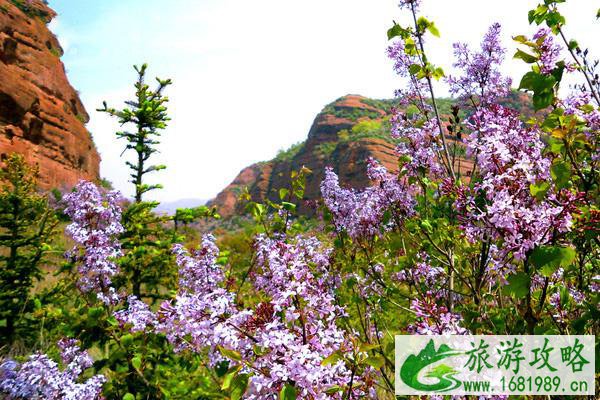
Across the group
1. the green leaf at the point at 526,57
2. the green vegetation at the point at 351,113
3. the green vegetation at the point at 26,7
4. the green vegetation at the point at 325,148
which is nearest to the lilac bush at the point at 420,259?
the green leaf at the point at 526,57

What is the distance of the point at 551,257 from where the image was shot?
176 centimetres

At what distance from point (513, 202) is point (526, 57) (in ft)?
2.66

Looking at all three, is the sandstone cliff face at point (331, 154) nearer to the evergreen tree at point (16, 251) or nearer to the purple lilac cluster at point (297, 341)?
the evergreen tree at point (16, 251)

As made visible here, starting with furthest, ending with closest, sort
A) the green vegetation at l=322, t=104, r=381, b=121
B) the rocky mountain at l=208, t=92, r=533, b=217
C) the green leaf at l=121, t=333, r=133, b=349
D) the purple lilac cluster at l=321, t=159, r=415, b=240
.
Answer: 1. the green vegetation at l=322, t=104, r=381, b=121
2. the rocky mountain at l=208, t=92, r=533, b=217
3. the purple lilac cluster at l=321, t=159, r=415, b=240
4. the green leaf at l=121, t=333, r=133, b=349

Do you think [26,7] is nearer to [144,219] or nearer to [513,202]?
[144,219]

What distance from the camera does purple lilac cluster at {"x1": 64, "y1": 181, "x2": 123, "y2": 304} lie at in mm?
4059

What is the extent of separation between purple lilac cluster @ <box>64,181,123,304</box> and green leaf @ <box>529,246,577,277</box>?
3870 mm

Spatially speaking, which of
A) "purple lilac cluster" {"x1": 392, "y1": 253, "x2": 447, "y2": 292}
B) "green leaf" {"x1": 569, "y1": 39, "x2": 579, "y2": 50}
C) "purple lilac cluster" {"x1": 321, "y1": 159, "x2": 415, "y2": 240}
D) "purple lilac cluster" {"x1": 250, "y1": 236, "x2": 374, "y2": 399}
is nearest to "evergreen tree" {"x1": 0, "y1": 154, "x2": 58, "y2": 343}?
"purple lilac cluster" {"x1": 321, "y1": 159, "x2": 415, "y2": 240}

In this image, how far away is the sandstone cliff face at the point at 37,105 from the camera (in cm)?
2516

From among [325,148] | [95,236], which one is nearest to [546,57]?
[95,236]

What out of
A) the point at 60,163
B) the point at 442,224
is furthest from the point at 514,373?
the point at 60,163

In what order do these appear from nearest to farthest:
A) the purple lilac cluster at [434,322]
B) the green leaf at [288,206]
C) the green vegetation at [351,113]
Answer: the purple lilac cluster at [434,322] → the green leaf at [288,206] → the green vegetation at [351,113]

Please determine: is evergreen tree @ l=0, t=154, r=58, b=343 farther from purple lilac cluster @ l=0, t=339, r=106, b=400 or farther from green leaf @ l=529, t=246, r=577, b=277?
green leaf @ l=529, t=246, r=577, b=277

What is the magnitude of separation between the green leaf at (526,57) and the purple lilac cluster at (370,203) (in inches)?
103
